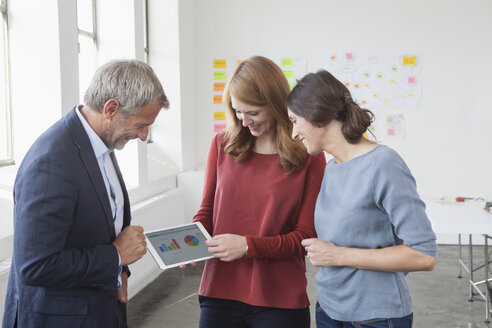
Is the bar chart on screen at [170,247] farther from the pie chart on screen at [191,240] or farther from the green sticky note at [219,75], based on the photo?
the green sticky note at [219,75]

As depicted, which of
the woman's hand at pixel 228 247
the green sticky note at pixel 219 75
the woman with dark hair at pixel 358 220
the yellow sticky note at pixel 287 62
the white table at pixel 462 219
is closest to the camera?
the woman with dark hair at pixel 358 220

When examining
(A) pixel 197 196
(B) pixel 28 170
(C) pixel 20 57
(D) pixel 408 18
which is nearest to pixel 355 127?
(B) pixel 28 170

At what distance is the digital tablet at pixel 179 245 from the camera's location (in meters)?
1.60

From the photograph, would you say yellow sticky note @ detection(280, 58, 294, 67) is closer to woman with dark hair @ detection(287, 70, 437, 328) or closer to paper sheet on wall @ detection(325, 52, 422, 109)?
paper sheet on wall @ detection(325, 52, 422, 109)

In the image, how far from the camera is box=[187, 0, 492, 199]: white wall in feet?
18.1

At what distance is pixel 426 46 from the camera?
5574 millimetres

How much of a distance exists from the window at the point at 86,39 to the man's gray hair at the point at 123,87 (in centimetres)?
275

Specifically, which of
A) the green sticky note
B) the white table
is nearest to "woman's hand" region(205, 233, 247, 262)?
the white table

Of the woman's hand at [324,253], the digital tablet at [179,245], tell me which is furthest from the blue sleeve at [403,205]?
the digital tablet at [179,245]

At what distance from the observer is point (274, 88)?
164cm

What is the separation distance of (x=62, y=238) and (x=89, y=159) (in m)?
0.23

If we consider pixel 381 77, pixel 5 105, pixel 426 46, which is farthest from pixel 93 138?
pixel 426 46

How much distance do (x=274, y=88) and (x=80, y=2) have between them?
10.1ft

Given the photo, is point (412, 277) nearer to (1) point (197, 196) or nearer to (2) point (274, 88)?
(1) point (197, 196)
